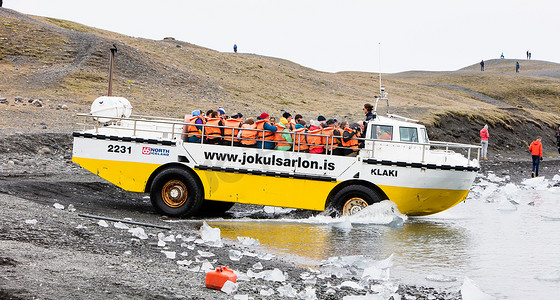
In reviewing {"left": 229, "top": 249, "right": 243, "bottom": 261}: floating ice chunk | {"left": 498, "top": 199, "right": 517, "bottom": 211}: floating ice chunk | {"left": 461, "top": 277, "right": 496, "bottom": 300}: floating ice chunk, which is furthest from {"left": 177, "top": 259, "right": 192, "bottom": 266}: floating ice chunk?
{"left": 498, "top": 199, "right": 517, "bottom": 211}: floating ice chunk

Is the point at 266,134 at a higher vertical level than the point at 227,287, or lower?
higher

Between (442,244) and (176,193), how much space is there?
183 inches

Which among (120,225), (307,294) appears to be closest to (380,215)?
(120,225)

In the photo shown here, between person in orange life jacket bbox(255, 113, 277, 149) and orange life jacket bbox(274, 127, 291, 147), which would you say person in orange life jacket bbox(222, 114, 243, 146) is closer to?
person in orange life jacket bbox(255, 113, 277, 149)

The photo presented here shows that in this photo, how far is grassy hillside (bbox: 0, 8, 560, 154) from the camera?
28844mm

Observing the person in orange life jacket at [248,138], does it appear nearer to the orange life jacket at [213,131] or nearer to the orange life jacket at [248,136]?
the orange life jacket at [248,136]

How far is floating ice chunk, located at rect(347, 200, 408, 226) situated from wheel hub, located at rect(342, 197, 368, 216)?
0.07 meters

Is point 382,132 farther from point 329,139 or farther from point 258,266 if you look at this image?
point 258,266

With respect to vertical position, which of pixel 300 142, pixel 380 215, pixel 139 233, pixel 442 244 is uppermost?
pixel 300 142

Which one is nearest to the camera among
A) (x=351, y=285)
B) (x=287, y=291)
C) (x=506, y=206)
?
(x=287, y=291)

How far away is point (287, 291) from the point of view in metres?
6.70

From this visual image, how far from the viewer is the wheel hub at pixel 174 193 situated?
460 inches

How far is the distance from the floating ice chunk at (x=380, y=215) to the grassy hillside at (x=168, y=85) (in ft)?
39.5

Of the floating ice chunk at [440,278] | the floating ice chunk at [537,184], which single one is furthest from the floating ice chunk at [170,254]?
the floating ice chunk at [537,184]
